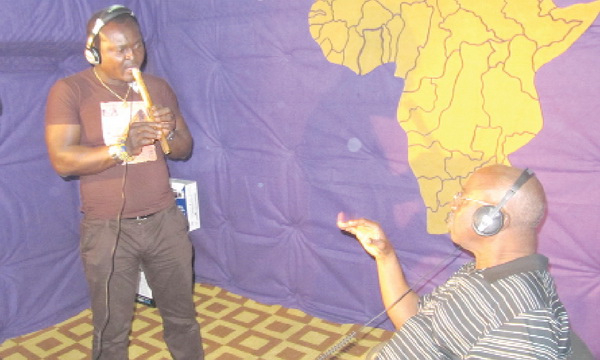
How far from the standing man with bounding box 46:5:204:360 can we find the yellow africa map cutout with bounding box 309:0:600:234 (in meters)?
1.08

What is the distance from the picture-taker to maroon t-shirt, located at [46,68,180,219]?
205cm

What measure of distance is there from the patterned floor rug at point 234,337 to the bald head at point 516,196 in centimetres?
164

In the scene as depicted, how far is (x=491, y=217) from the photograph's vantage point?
4.36 ft

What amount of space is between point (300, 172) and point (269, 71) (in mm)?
649

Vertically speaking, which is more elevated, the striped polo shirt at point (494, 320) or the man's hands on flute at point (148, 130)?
the man's hands on flute at point (148, 130)

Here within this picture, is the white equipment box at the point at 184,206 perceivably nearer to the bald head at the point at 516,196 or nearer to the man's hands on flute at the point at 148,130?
the man's hands on flute at the point at 148,130

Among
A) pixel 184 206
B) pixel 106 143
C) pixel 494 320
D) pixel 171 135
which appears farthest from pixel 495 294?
pixel 184 206

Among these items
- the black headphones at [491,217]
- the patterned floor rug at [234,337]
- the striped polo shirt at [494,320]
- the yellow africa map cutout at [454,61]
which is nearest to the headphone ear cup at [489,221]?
the black headphones at [491,217]

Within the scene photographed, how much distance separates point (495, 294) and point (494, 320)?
0.23 ft

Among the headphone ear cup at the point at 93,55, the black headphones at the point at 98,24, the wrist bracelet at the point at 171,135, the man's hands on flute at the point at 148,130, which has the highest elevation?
the black headphones at the point at 98,24

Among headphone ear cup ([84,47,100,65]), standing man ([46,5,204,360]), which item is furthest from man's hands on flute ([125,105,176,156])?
headphone ear cup ([84,47,100,65])

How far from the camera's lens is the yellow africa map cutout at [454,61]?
2.23 m

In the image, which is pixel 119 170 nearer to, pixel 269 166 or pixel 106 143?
pixel 106 143

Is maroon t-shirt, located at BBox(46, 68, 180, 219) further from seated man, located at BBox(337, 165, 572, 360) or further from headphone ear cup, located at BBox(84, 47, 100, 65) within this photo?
seated man, located at BBox(337, 165, 572, 360)
